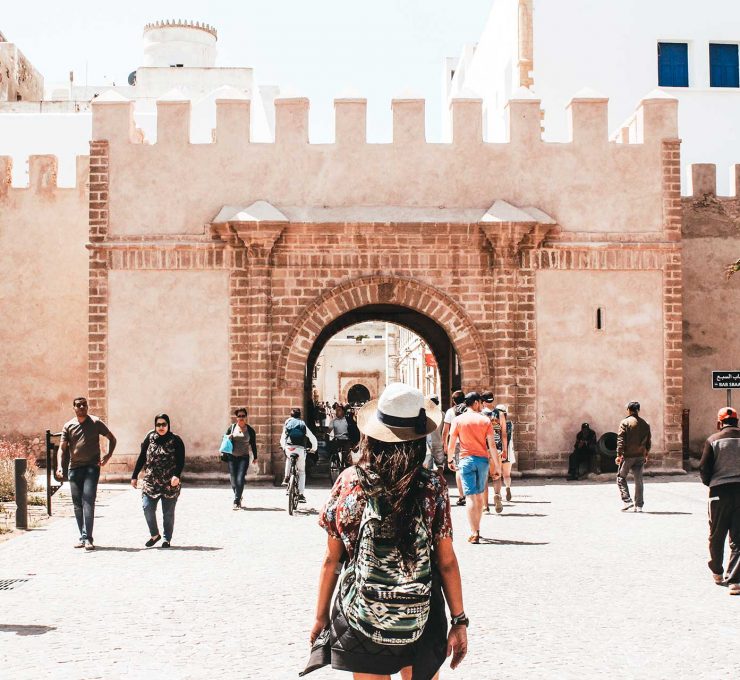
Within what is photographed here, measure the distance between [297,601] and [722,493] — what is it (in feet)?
12.3

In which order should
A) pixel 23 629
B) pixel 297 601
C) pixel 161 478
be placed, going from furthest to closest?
pixel 161 478 → pixel 297 601 → pixel 23 629

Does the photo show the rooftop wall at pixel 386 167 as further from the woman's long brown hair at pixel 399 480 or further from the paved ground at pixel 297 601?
the woman's long brown hair at pixel 399 480

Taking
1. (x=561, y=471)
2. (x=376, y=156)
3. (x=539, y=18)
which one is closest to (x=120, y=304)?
(x=376, y=156)

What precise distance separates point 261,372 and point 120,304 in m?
2.83

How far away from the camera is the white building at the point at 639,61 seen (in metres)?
27.1

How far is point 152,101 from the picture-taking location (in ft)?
122

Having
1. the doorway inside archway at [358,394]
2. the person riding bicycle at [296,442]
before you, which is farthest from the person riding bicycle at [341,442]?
the doorway inside archway at [358,394]

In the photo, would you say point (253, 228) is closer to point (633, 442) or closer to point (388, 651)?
point (633, 442)

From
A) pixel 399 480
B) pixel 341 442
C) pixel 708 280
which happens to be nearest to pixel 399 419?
pixel 399 480

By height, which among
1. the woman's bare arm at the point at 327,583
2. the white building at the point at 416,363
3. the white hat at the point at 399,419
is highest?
the white building at the point at 416,363

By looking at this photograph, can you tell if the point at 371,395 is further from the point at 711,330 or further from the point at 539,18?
the point at 711,330

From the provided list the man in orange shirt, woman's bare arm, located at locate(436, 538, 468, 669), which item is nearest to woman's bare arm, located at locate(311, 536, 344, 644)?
woman's bare arm, located at locate(436, 538, 468, 669)

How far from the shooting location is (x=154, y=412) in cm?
1889

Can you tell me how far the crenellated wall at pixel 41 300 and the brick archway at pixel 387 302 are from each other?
A: 19.0 ft
